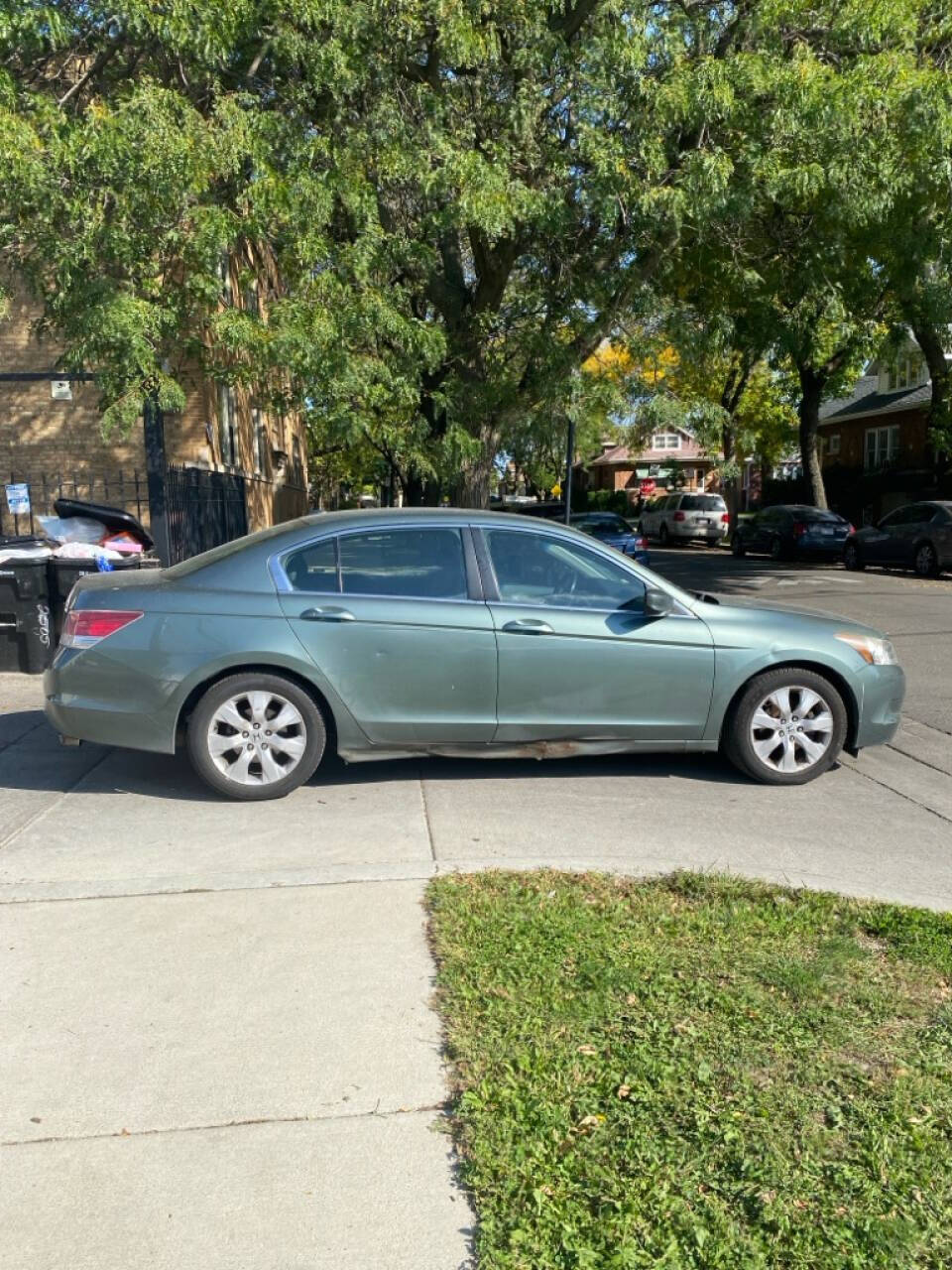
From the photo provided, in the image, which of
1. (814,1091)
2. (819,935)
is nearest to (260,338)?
(819,935)

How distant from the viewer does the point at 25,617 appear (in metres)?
9.07

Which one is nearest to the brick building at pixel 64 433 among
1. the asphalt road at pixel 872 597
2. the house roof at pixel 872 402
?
the asphalt road at pixel 872 597

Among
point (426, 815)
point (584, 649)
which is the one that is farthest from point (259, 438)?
point (426, 815)

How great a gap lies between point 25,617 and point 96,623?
366 cm

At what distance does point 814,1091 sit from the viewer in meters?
3.14

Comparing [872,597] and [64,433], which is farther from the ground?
[64,433]

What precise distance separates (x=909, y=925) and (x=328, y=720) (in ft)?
10.2

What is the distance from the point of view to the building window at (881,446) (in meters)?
39.8

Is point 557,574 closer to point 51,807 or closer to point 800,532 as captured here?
point 51,807

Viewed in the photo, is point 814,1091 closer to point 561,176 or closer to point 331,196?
point 331,196

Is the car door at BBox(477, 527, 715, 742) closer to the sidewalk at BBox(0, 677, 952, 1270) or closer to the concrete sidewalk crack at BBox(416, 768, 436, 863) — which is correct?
the sidewalk at BBox(0, 677, 952, 1270)

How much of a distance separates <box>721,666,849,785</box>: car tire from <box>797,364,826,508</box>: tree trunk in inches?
931

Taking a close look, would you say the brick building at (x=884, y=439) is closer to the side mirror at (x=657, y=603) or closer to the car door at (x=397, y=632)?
the side mirror at (x=657, y=603)

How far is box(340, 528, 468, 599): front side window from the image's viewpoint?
239 inches
